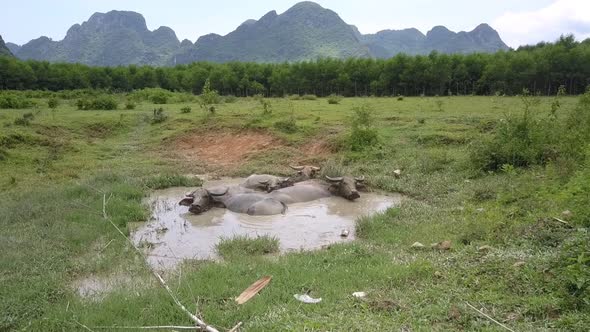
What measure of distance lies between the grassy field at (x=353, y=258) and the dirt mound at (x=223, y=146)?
1346 mm

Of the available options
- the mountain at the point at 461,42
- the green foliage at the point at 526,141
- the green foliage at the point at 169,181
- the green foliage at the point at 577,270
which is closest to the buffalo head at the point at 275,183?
the green foliage at the point at 169,181

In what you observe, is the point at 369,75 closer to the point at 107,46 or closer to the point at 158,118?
the point at 158,118

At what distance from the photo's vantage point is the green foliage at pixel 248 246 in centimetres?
640

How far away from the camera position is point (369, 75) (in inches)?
1577

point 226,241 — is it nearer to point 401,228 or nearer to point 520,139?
point 401,228

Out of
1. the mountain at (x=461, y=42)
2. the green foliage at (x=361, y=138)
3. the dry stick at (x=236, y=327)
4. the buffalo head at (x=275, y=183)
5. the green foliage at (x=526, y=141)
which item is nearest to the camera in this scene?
the dry stick at (x=236, y=327)

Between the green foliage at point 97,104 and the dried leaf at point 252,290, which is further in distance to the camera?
the green foliage at point 97,104

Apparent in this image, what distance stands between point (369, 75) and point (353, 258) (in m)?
35.9

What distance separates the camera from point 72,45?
5625 inches

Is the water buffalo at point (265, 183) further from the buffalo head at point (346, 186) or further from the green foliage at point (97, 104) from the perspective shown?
the green foliage at point (97, 104)

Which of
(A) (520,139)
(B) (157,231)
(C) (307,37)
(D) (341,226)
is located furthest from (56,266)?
(C) (307,37)

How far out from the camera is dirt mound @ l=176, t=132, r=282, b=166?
13945 millimetres

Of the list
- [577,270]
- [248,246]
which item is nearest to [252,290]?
[248,246]

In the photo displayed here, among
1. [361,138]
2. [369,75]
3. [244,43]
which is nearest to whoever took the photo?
[361,138]
